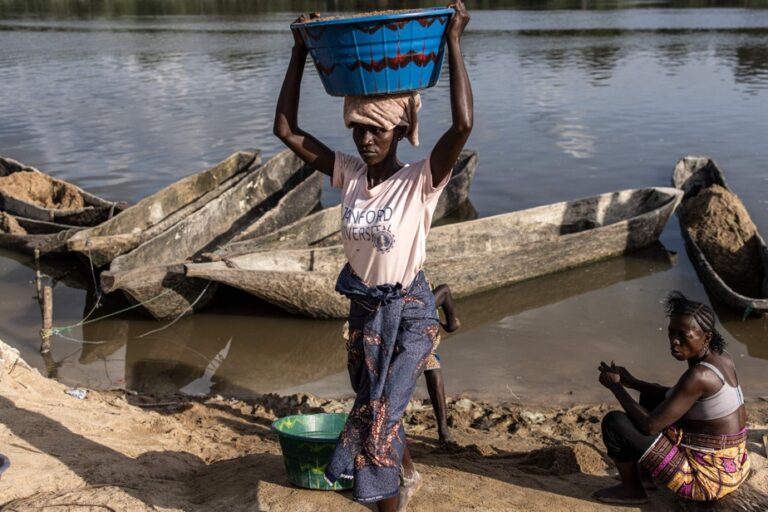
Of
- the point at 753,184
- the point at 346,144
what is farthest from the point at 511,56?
the point at 753,184

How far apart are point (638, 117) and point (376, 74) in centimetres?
1359

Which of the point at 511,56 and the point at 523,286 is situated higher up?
the point at 511,56

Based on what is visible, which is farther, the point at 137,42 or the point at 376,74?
the point at 137,42

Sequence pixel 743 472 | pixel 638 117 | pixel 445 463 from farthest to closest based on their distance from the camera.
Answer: pixel 638 117 → pixel 445 463 → pixel 743 472

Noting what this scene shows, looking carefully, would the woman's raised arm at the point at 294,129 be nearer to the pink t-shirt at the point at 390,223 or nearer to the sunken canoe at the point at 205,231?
the pink t-shirt at the point at 390,223

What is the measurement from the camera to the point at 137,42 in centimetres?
2731

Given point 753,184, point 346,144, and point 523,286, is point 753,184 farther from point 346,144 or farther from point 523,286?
point 346,144

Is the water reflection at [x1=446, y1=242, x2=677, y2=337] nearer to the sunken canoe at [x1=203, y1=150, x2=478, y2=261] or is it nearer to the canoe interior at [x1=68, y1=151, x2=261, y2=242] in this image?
the sunken canoe at [x1=203, y1=150, x2=478, y2=261]

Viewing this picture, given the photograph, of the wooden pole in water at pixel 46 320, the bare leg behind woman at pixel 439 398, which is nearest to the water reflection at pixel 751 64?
the bare leg behind woman at pixel 439 398

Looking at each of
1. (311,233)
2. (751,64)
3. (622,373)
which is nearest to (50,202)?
(311,233)

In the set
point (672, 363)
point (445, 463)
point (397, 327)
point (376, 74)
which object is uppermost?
point (376, 74)

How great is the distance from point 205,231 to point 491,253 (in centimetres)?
313

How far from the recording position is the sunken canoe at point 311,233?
24.5 ft

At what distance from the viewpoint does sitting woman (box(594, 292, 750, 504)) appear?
130 inches
